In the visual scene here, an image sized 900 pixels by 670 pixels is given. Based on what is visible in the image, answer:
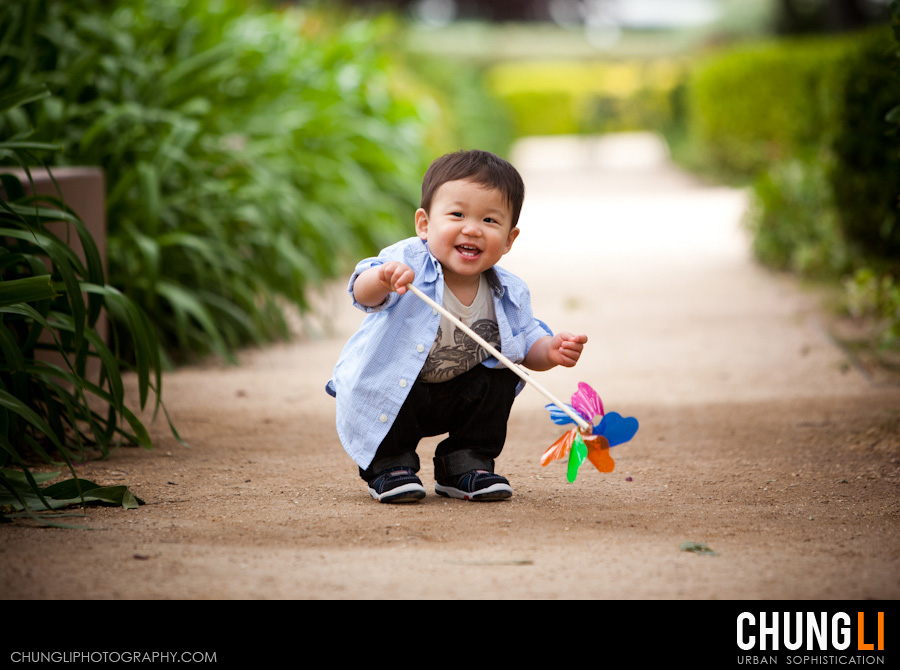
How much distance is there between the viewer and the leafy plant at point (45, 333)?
8.26 ft

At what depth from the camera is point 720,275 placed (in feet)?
23.8

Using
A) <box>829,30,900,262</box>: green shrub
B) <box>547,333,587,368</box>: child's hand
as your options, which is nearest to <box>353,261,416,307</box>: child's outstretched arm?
<box>547,333,587,368</box>: child's hand

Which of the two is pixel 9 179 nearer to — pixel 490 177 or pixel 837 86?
pixel 490 177

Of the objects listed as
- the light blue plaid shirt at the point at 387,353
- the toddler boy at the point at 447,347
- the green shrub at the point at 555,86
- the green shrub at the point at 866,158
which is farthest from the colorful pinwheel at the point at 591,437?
the green shrub at the point at 555,86

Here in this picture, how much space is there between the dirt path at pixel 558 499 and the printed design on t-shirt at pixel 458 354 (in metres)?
0.35

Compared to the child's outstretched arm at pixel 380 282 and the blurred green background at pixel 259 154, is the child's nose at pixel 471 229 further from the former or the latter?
the blurred green background at pixel 259 154

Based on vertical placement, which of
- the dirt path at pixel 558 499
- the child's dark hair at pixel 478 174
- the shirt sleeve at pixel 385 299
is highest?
the child's dark hair at pixel 478 174

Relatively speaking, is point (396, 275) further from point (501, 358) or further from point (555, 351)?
point (555, 351)

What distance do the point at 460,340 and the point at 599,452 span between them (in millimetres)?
468

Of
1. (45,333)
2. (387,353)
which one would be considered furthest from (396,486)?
(45,333)

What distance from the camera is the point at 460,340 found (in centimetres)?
256

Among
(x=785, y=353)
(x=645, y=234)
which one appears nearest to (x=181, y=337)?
(x=785, y=353)

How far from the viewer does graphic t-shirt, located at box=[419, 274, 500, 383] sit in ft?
8.37

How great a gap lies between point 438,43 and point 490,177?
27437 millimetres
